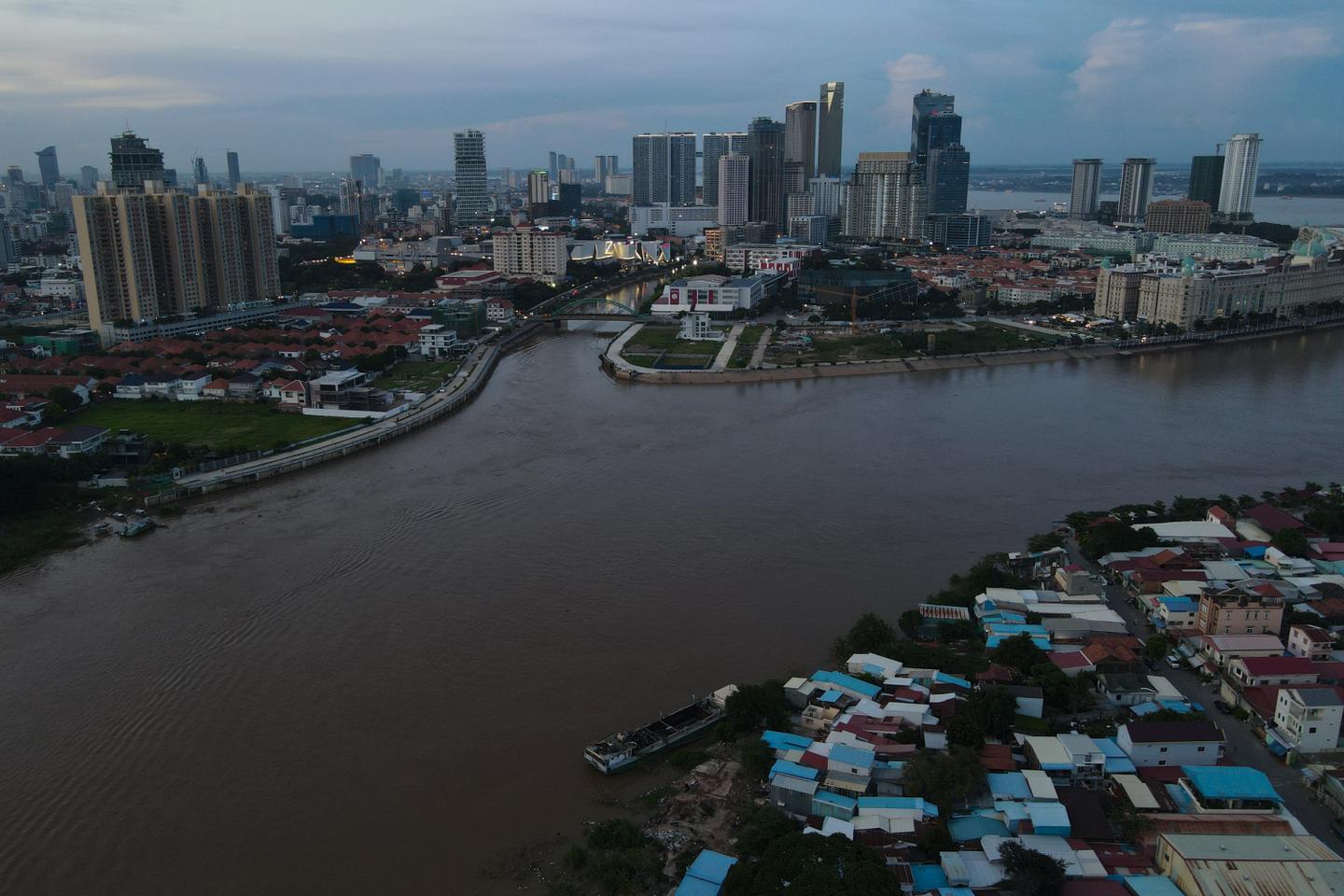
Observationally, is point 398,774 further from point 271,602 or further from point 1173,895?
point 1173,895

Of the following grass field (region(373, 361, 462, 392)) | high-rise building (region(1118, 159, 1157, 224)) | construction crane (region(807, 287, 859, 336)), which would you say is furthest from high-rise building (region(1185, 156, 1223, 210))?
grass field (region(373, 361, 462, 392))

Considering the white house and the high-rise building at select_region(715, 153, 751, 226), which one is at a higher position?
the high-rise building at select_region(715, 153, 751, 226)

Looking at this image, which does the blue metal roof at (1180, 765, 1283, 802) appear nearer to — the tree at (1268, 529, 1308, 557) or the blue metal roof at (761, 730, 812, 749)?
the blue metal roof at (761, 730, 812, 749)

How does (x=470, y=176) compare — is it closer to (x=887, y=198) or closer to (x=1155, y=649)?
(x=887, y=198)

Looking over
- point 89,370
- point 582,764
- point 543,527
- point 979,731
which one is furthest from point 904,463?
point 89,370

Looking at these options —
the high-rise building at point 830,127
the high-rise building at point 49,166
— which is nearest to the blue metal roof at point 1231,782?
the high-rise building at point 830,127

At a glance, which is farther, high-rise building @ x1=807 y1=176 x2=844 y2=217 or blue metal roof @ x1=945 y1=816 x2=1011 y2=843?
high-rise building @ x1=807 y1=176 x2=844 y2=217

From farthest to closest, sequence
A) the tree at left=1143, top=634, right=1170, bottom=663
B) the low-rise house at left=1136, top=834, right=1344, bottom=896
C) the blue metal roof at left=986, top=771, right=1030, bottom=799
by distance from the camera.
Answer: the tree at left=1143, top=634, right=1170, bottom=663, the blue metal roof at left=986, top=771, right=1030, bottom=799, the low-rise house at left=1136, top=834, right=1344, bottom=896
